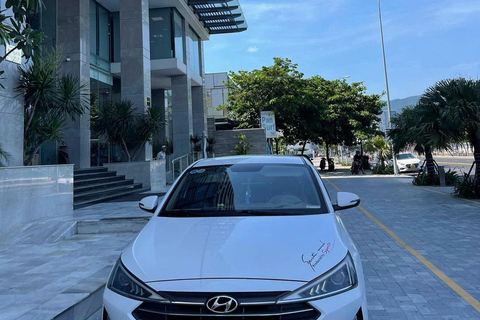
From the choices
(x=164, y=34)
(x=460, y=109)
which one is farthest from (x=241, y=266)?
(x=164, y=34)

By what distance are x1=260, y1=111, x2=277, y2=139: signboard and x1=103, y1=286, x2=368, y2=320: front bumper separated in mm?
23504

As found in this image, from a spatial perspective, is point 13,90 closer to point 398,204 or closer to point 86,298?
point 86,298

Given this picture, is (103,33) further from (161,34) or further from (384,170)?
(384,170)

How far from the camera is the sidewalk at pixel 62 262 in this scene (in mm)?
3588

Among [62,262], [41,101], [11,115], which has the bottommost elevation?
[62,262]

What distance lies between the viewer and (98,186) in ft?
38.8

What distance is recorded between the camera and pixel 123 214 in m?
8.17

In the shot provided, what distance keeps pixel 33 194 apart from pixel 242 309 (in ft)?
23.1

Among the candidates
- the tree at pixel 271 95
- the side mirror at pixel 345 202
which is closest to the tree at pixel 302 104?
the tree at pixel 271 95

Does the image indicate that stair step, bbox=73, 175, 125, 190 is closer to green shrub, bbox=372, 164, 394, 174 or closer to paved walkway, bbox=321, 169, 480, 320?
paved walkway, bbox=321, 169, 480, 320

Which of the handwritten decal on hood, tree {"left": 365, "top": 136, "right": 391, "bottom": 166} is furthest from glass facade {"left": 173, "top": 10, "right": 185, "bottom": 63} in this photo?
the handwritten decal on hood

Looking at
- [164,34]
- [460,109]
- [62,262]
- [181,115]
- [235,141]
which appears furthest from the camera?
[235,141]

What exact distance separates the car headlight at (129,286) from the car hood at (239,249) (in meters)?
0.05

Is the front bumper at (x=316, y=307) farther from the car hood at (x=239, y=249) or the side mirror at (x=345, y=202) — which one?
the side mirror at (x=345, y=202)
